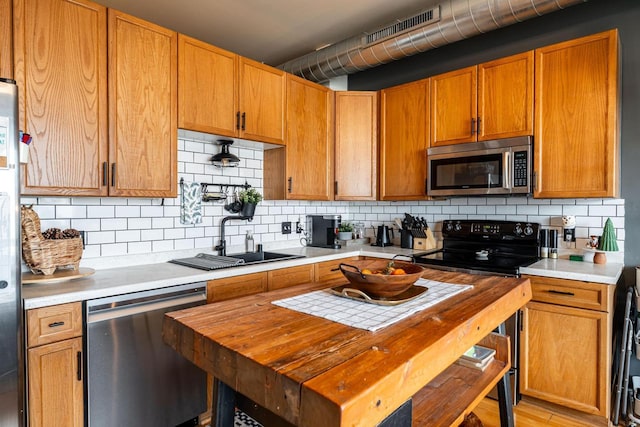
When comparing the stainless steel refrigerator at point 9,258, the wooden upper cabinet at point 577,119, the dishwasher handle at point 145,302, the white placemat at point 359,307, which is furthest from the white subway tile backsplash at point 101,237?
the wooden upper cabinet at point 577,119

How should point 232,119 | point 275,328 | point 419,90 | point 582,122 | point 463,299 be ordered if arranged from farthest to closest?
point 419,90 → point 232,119 → point 582,122 → point 463,299 → point 275,328

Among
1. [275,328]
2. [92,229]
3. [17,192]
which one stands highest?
[17,192]

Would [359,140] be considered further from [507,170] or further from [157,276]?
[157,276]

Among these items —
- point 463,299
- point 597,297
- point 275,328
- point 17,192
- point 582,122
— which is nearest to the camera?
point 275,328

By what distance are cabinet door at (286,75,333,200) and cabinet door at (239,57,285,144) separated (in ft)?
0.35

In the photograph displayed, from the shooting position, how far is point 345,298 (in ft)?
4.71

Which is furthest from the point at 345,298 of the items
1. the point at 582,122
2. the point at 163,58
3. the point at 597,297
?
the point at 582,122

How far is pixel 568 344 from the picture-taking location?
7.66ft

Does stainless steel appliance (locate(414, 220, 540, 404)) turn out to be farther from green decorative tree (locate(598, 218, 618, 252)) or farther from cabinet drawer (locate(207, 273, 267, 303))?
cabinet drawer (locate(207, 273, 267, 303))

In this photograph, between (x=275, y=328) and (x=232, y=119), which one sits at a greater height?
(x=232, y=119)

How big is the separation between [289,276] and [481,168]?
1702 mm

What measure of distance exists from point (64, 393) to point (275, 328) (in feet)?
4.41

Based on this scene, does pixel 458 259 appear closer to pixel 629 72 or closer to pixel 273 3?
pixel 629 72

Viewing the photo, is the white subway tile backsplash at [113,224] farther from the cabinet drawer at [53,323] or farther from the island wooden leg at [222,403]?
the island wooden leg at [222,403]
